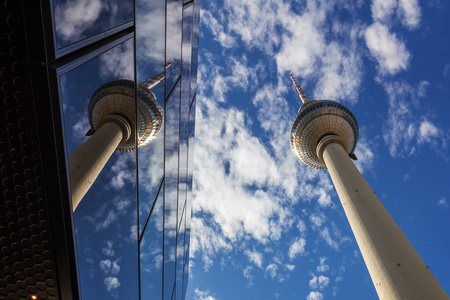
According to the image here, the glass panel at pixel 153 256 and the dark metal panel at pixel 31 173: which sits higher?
the glass panel at pixel 153 256

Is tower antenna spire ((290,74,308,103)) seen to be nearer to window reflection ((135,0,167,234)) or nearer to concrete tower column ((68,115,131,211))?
window reflection ((135,0,167,234))

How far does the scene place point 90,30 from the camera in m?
5.06

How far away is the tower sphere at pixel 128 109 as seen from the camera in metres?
6.46

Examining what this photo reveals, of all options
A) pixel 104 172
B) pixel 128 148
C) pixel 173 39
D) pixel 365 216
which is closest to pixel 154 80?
pixel 128 148

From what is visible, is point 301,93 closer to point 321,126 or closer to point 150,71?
point 321,126

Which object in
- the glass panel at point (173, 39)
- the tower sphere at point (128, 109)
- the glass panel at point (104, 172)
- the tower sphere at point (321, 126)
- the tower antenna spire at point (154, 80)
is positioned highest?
the tower sphere at point (321, 126)

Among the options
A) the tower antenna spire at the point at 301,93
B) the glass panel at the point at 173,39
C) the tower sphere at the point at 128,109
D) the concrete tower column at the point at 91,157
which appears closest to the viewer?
the concrete tower column at the point at 91,157

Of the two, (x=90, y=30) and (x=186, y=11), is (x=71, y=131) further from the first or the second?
(x=186, y=11)

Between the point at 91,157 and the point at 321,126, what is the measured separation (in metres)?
32.6

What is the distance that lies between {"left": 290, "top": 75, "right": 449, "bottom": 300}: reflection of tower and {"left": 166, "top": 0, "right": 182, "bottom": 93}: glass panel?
15.5 m

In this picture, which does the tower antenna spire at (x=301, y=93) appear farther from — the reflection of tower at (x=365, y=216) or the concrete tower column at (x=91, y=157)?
the concrete tower column at (x=91, y=157)

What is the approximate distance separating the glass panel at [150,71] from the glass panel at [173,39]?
0.81 meters

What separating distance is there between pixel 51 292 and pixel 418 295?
16254mm

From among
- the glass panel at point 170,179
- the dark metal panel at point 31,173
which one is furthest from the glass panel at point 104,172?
the glass panel at point 170,179
